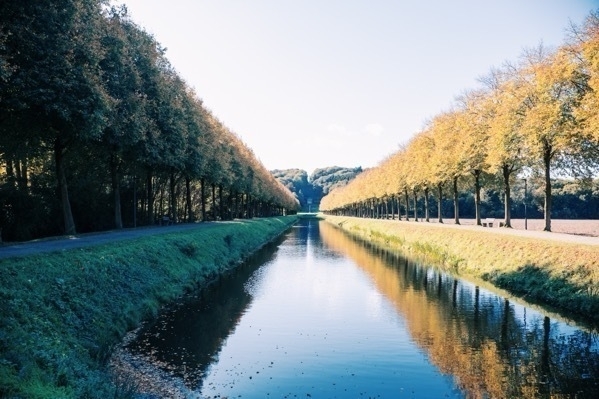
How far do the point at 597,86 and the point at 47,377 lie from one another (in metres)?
30.6

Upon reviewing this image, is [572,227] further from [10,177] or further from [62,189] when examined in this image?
[10,177]

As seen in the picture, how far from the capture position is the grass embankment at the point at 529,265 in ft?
71.5

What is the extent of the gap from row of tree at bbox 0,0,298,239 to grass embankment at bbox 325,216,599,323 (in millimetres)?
25852

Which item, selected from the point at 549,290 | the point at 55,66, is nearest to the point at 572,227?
the point at 549,290

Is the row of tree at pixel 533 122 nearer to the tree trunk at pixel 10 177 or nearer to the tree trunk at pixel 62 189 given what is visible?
the tree trunk at pixel 62 189

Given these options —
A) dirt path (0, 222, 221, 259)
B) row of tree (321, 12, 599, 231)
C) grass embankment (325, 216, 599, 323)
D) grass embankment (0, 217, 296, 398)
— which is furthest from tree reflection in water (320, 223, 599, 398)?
dirt path (0, 222, 221, 259)

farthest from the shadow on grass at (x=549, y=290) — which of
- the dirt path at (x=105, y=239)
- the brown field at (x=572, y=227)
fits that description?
the brown field at (x=572, y=227)

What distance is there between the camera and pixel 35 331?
12172 millimetres

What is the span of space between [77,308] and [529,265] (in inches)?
945

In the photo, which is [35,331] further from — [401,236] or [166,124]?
[401,236]

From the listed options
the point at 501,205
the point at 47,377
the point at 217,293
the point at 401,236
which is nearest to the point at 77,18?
the point at 217,293

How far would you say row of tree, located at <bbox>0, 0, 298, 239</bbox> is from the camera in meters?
23.2

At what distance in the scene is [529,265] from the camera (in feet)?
90.0

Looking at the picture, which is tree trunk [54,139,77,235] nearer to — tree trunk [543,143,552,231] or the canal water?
the canal water
